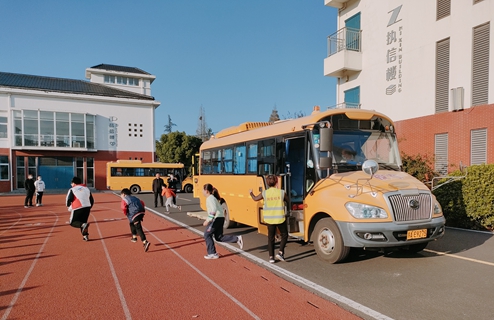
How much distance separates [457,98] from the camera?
13836mm

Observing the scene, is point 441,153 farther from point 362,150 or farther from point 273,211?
point 273,211

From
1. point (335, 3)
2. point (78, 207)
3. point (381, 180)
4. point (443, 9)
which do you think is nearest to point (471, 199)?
point (381, 180)

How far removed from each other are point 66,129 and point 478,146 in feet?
124

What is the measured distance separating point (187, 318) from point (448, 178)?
10.1 meters

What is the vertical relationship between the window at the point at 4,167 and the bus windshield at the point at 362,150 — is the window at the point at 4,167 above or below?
below

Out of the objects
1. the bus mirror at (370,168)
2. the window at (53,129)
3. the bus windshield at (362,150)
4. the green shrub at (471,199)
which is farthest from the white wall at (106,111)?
the bus mirror at (370,168)

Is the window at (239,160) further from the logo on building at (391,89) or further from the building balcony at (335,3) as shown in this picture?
the building balcony at (335,3)

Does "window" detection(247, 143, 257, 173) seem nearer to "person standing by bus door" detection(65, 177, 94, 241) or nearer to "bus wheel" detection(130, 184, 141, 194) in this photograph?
"person standing by bus door" detection(65, 177, 94, 241)

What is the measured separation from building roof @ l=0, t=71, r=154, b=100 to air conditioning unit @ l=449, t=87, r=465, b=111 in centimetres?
3519

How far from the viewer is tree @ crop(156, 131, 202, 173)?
146 feet

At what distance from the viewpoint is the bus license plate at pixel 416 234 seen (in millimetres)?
5895

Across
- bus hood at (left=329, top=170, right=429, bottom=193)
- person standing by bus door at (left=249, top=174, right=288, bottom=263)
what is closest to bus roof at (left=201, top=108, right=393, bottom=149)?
bus hood at (left=329, top=170, right=429, bottom=193)

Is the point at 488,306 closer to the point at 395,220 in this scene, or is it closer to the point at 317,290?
the point at 395,220

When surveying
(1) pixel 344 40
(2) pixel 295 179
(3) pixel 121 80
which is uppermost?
(3) pixel 121 80
